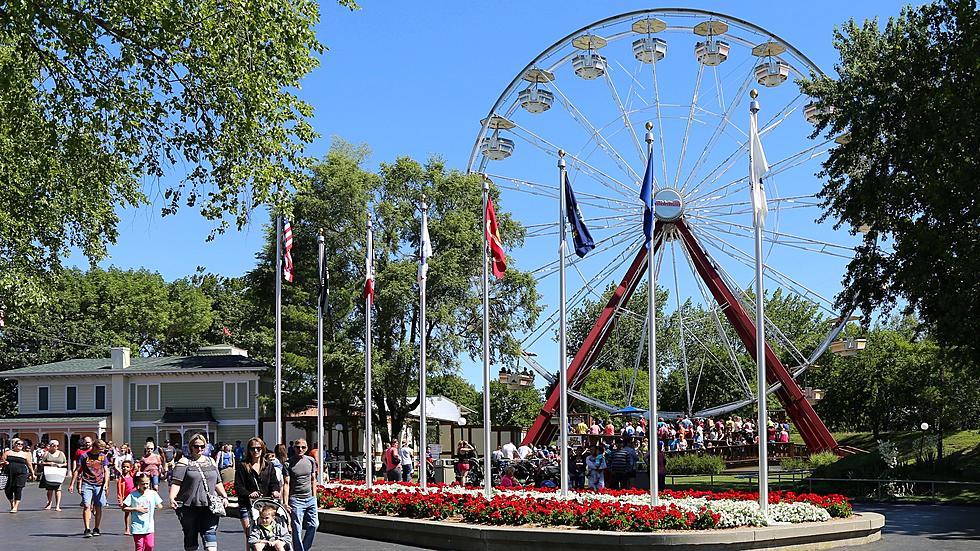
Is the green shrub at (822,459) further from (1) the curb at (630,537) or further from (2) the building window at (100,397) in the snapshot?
(2) the building window at (100,397)

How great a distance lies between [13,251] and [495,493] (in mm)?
14598

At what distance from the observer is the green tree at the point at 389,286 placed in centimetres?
4781

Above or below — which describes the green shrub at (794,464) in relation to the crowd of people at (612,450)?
below

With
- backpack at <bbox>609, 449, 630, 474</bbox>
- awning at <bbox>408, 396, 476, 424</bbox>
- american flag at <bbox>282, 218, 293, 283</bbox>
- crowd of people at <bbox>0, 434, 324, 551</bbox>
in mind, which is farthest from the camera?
awning at <bbox>408, 396, 476, 424</bbox>

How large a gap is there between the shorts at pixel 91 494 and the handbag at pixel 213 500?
7278 millimetres

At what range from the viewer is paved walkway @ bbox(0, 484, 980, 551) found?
17812 millimetres

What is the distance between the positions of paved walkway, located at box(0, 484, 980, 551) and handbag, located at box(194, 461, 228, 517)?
394 centimetres

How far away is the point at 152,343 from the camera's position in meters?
78.8

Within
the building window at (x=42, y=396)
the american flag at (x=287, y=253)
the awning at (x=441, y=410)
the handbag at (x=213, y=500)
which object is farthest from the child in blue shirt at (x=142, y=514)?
the building window at (x=42, y=396)

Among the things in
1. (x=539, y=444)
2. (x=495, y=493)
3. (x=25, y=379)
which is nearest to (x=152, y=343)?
(x=25, y=379)

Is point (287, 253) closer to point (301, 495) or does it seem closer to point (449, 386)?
point (301, 495)

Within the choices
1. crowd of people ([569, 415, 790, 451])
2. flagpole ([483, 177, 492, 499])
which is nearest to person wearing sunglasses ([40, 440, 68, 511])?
flagpole ([483, 177, 492, 499])

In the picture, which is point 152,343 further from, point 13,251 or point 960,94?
point 960,94

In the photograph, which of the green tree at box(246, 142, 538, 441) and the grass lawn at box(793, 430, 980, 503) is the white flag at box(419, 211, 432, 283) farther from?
the green tree at box(246, 142, 538, 441)
